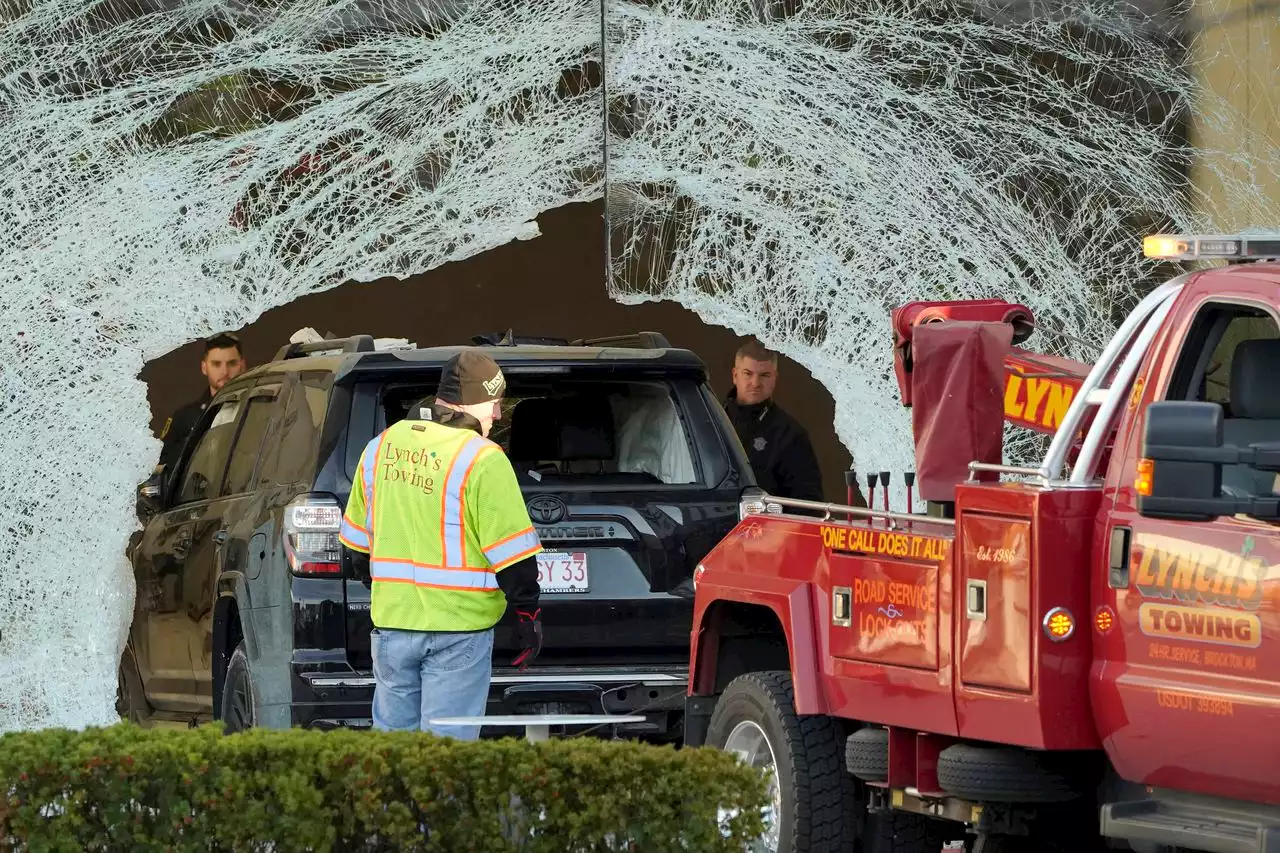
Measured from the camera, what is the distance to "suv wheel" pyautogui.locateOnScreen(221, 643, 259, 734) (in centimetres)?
909

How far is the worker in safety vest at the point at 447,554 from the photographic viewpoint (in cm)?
788

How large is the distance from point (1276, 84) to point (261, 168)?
15.5ft

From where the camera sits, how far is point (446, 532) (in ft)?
26.0

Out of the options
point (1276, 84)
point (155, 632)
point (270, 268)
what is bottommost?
point (155, 632)

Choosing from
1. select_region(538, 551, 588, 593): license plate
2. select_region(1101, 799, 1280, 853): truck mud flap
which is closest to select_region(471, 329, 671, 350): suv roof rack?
select_region(538, 551, 588, 593): license plate

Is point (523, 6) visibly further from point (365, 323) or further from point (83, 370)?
point (365, 323)

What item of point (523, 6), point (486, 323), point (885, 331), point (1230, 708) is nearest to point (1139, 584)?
point (1230, 708)

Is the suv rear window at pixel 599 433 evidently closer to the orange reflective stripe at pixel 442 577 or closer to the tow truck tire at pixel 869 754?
the orange reflective stripe at pixel 442 577

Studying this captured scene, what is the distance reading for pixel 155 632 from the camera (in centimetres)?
1052

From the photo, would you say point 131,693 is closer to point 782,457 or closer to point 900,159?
point 782,457

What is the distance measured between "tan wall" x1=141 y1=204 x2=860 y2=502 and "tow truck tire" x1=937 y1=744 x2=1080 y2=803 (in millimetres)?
10520

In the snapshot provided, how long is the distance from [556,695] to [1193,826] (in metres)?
3.15

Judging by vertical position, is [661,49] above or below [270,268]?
above

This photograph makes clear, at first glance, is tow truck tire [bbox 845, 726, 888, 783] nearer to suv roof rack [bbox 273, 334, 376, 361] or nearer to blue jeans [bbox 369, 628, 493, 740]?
blue jeans [bbox 369, 628, 493, 740]
